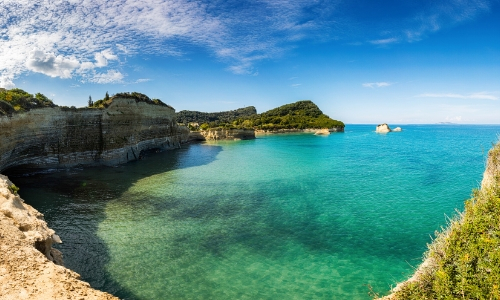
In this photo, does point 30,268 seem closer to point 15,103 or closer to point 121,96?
point 15,103

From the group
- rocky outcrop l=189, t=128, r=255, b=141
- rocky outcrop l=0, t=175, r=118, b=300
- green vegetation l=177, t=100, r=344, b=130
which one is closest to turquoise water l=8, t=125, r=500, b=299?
rocky outcrop l=0, t=175, r=118, b=300

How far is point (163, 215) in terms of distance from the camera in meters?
16.9

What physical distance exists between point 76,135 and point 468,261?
35.7m

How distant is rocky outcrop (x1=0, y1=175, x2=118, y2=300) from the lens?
6.23 metres

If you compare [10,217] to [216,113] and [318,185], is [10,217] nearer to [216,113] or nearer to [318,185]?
[318,185]

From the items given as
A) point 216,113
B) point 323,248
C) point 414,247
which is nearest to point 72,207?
point 323,248

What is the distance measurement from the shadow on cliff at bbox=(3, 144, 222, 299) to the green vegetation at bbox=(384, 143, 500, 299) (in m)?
8.68

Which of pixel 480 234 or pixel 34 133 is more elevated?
pixel 34 133

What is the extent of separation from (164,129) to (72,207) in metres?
37.7

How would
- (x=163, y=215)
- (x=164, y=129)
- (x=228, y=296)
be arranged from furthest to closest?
1. (x=164, y=129)
2. (x=163, y=215)
3. (x=228, y=296)

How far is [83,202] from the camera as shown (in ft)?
62.7

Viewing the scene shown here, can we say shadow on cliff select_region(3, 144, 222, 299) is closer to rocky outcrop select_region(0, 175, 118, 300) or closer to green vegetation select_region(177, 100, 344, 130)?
rocky outcrop select_region(0, 175, 118, 300)

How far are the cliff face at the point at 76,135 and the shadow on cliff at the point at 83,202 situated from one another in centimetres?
187

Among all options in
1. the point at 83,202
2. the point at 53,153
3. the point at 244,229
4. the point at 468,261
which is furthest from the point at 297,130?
the point at 468,261
